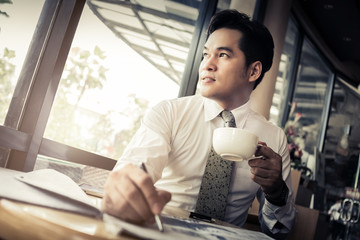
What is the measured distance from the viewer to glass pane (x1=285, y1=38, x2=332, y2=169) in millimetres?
4773

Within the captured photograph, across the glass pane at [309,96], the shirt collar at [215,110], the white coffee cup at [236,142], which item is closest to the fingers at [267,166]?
the white coffee cup at [236,142]

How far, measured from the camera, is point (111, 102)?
1914 mm

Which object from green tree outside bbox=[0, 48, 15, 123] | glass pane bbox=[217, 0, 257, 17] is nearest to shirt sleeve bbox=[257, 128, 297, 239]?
green tree outside bbox=[0, 48, 15, 123]

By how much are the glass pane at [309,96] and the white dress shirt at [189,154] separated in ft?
10.0

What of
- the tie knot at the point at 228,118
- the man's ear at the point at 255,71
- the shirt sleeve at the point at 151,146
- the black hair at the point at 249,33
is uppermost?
the black hair at the point at 249,33

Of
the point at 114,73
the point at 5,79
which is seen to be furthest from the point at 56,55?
the point at 114,73

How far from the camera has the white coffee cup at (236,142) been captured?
919 millimetres

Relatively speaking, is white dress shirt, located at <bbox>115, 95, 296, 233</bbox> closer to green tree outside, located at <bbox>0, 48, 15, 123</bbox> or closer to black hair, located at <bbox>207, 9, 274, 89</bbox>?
black hair, located at <bbox>207, 9, 274, 89</bbox>

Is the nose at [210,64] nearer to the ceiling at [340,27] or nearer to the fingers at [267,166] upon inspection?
the fingers at [267,166]

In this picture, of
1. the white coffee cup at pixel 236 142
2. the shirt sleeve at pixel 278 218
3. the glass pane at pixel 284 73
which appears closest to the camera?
the white coffee cup at pixel 236 142

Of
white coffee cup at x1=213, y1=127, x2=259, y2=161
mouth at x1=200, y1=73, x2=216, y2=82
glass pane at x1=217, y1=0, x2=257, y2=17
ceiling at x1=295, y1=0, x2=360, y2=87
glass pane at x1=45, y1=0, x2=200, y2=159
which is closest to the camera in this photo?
white coffee cup at x1=213, y1=127, x2=259, y2=161

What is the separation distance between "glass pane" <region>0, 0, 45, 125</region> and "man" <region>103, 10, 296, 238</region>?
0.66 metres

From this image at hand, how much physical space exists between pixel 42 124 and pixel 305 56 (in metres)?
4.80

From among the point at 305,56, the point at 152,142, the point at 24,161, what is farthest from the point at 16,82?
the point at 305,56
